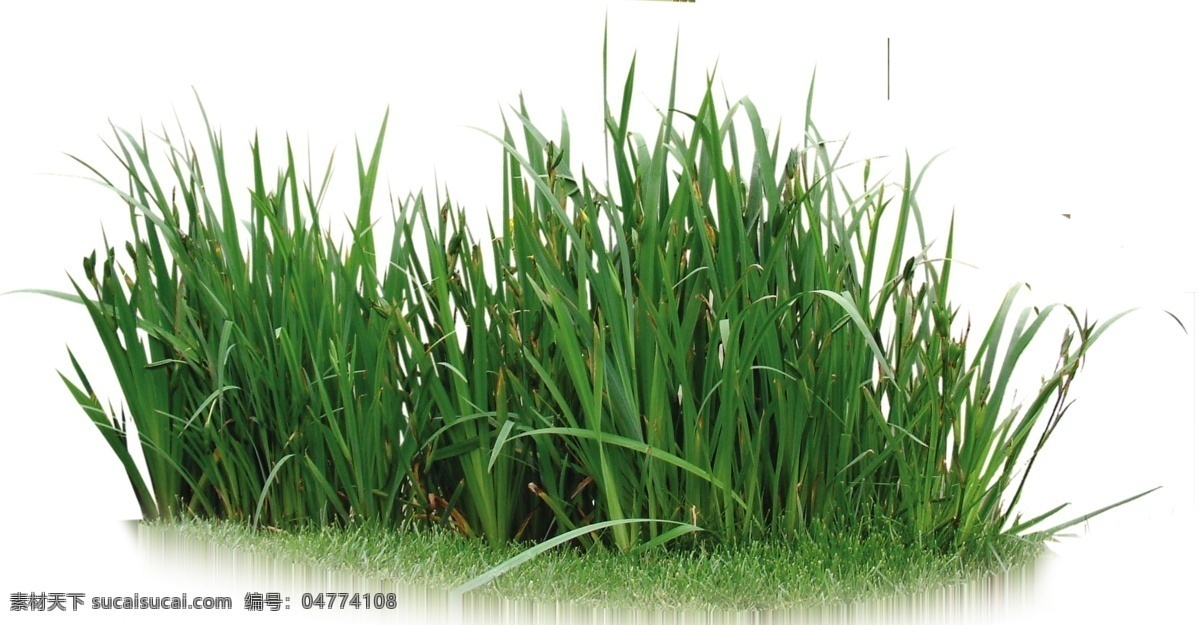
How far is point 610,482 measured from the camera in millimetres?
2352

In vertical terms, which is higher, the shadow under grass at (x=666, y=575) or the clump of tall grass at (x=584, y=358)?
the clump of tall grass at (x=584, y=358)

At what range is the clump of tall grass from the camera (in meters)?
2.35

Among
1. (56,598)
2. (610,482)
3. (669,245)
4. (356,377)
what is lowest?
(56,598)

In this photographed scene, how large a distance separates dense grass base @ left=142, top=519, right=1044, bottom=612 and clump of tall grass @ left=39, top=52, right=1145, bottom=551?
0.18 feet

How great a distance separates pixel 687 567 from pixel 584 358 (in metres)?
0.46

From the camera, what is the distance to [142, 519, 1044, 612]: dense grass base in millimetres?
2230

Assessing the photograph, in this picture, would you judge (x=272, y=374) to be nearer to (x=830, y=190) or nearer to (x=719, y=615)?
(x=719, y=615)

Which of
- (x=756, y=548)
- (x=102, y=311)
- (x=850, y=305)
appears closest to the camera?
(x=850, y=305)

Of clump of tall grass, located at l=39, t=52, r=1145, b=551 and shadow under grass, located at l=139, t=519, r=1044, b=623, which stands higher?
clump of tall grass, located at l=39, t=52, r=1145, b=551

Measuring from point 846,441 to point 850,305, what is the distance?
37 centimetres

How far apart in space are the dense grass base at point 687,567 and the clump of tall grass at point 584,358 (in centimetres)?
5

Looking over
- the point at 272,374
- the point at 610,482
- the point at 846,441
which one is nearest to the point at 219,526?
the point at 272,374

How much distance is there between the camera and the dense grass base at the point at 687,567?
2.23m

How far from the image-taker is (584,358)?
2367mm
